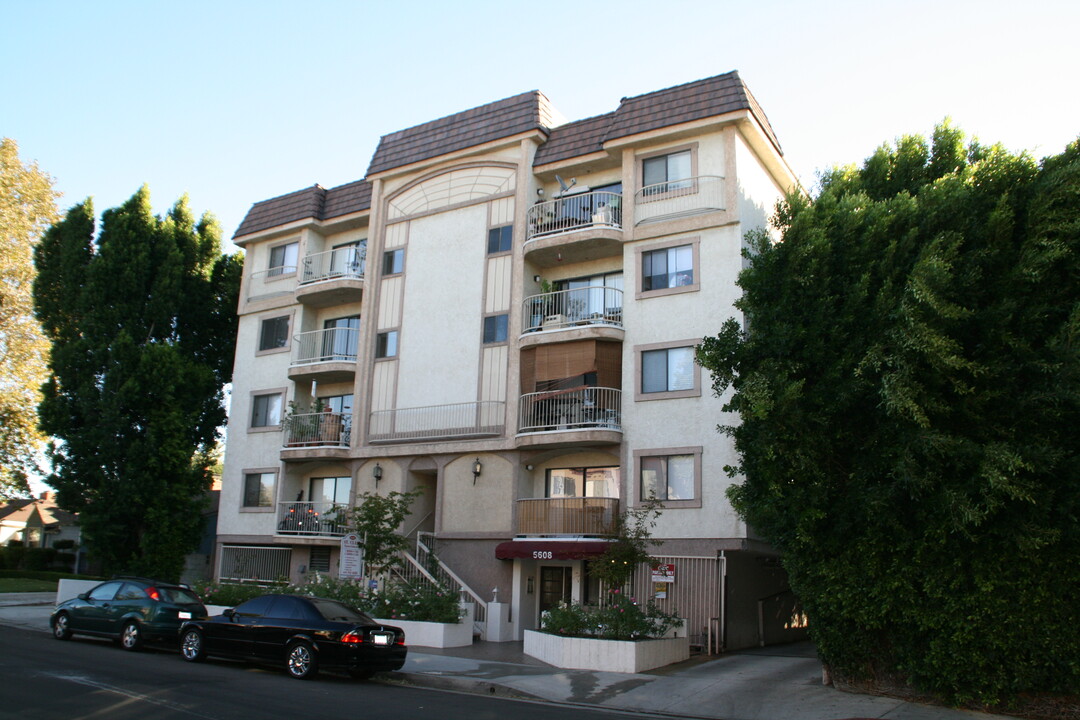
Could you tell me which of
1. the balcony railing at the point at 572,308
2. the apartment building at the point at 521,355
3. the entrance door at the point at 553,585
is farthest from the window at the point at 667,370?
the entrance door at the point at 553,585

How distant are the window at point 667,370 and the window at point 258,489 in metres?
13.8

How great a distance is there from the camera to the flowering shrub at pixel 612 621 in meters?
17.5

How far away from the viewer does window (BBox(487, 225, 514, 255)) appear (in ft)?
85.2

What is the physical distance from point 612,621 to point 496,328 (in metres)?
10.5

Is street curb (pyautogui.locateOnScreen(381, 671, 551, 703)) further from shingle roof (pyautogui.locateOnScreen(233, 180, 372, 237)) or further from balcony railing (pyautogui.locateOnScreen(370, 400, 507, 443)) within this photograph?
shingle roof (pyautogui.locateOnScreen(233, 180, 372, 237))

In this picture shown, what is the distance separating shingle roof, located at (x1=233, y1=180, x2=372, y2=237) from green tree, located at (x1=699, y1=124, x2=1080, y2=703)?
1804 cm

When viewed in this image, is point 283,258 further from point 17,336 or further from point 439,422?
point 17,336

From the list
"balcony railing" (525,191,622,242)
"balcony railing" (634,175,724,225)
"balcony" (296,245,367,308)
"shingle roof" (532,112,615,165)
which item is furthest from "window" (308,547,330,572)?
"balcony railing" (634,175,724,225)

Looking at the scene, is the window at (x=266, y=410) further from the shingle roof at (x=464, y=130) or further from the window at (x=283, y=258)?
the shingle roof at (x=464, y=130)

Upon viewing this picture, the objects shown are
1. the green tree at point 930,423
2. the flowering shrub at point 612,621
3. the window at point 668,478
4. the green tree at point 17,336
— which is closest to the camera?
the green tree at point 930,423

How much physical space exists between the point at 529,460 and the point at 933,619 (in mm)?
12696

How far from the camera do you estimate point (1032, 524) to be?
1224cm

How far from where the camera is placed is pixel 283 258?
3150 centimetres

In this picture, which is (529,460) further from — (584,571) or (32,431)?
(32,431)
